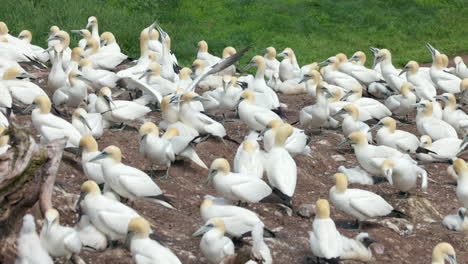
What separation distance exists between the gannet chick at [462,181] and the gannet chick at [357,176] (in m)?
0.97

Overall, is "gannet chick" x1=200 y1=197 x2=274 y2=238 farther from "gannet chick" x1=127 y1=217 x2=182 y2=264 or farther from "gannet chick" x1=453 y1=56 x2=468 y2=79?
"gannet chick" x1=453 y1=56 x2=468 y2=79

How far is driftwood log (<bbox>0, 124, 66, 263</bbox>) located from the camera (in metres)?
6.75

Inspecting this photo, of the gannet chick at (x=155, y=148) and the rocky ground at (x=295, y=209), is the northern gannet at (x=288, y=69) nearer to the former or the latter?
the rocky ground at (x=295, y=209)

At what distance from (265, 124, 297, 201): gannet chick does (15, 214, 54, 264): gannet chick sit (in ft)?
9.90

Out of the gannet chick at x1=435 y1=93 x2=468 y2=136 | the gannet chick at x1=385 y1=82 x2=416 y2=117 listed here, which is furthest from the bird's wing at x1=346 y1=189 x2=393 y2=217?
the gannet chick at x1=385 y1=82 x2=416 y2=117

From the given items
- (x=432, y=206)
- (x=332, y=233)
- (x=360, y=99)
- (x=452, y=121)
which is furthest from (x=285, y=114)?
(x=332, y=233)

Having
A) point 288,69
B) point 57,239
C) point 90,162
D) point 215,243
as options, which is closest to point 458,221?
point 215,243

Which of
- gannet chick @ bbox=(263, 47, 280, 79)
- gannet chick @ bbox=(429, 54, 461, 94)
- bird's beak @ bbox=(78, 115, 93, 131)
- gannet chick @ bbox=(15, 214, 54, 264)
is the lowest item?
gannet chick @ bbox=(263, 47, 280, 79)

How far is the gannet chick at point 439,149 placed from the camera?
11648 mm

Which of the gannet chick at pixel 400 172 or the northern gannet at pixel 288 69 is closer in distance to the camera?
the gannet chick at pixel 400 172

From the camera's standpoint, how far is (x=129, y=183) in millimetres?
8445

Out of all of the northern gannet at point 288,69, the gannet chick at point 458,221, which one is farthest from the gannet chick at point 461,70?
the gannet chick at point 458,221

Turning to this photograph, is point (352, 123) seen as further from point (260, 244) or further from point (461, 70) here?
point (260, 244)

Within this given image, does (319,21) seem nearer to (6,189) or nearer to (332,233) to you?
(332,233)
